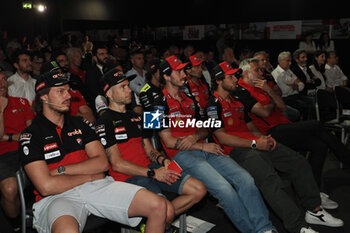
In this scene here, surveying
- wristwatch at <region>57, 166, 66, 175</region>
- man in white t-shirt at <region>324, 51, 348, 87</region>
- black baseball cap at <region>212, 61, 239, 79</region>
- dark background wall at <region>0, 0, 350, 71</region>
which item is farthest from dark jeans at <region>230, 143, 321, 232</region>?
dark background wall at <region>0, 0, 350, 71</region>

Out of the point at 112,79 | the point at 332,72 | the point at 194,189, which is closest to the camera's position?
the point at 194,189

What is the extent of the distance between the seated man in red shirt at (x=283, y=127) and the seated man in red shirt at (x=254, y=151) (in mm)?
273

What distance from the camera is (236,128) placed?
3467mm

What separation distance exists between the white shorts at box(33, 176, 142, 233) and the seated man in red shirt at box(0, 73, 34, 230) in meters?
0.66

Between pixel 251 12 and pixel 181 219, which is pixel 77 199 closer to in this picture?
pixel 181 219

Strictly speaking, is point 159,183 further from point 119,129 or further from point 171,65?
point 171,65

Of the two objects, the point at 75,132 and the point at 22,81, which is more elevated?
the point at 22,81

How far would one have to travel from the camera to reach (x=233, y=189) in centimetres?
287

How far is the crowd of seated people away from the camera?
236 cm

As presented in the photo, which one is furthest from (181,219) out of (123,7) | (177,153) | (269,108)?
(123,7)

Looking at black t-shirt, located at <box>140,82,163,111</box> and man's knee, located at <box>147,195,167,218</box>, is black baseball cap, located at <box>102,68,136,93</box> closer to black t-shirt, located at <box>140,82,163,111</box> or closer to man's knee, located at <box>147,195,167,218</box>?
black t-shirt, located at <box>140,82,163,111</box>

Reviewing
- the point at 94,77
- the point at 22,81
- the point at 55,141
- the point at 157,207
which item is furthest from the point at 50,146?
the point at 94,77

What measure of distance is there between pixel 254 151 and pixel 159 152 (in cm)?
92

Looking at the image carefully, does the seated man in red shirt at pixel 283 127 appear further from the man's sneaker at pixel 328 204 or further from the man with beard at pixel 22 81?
the man with beard at pixel 22 81
